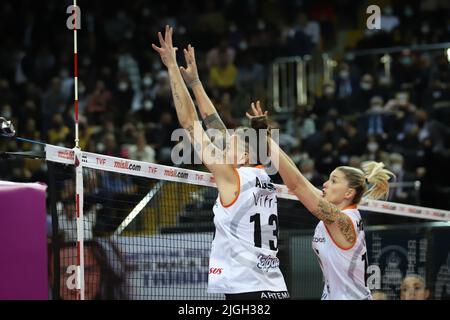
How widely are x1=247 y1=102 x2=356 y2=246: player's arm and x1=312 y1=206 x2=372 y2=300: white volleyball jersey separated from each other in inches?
3.2

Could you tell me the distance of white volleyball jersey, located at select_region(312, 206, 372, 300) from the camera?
7086mm

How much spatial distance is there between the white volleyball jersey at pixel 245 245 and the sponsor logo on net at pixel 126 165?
4.87 ft

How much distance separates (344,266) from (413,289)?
3184mm

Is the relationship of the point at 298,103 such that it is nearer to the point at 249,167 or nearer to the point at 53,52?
the point at 53,52

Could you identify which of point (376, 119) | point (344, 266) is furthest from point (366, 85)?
point (344, 266)

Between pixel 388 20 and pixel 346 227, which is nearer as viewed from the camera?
pixel 346 227

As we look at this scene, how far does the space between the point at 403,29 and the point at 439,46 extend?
1.82m

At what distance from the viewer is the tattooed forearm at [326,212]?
6898mm

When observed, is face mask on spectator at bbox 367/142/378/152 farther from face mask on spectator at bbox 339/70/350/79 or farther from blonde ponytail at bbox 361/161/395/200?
blonde ponytail at bbox 361/161/395/200

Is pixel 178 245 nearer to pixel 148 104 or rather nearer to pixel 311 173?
pixel 311 173

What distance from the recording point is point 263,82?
824 inches

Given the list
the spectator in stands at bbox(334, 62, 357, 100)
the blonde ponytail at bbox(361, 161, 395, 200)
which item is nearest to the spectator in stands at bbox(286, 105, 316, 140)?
the spectator in stands at bbox(334, 62, 357, 100)

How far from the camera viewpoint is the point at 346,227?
7.05 meters

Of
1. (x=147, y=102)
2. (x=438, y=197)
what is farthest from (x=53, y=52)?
(x=438, y=197)
